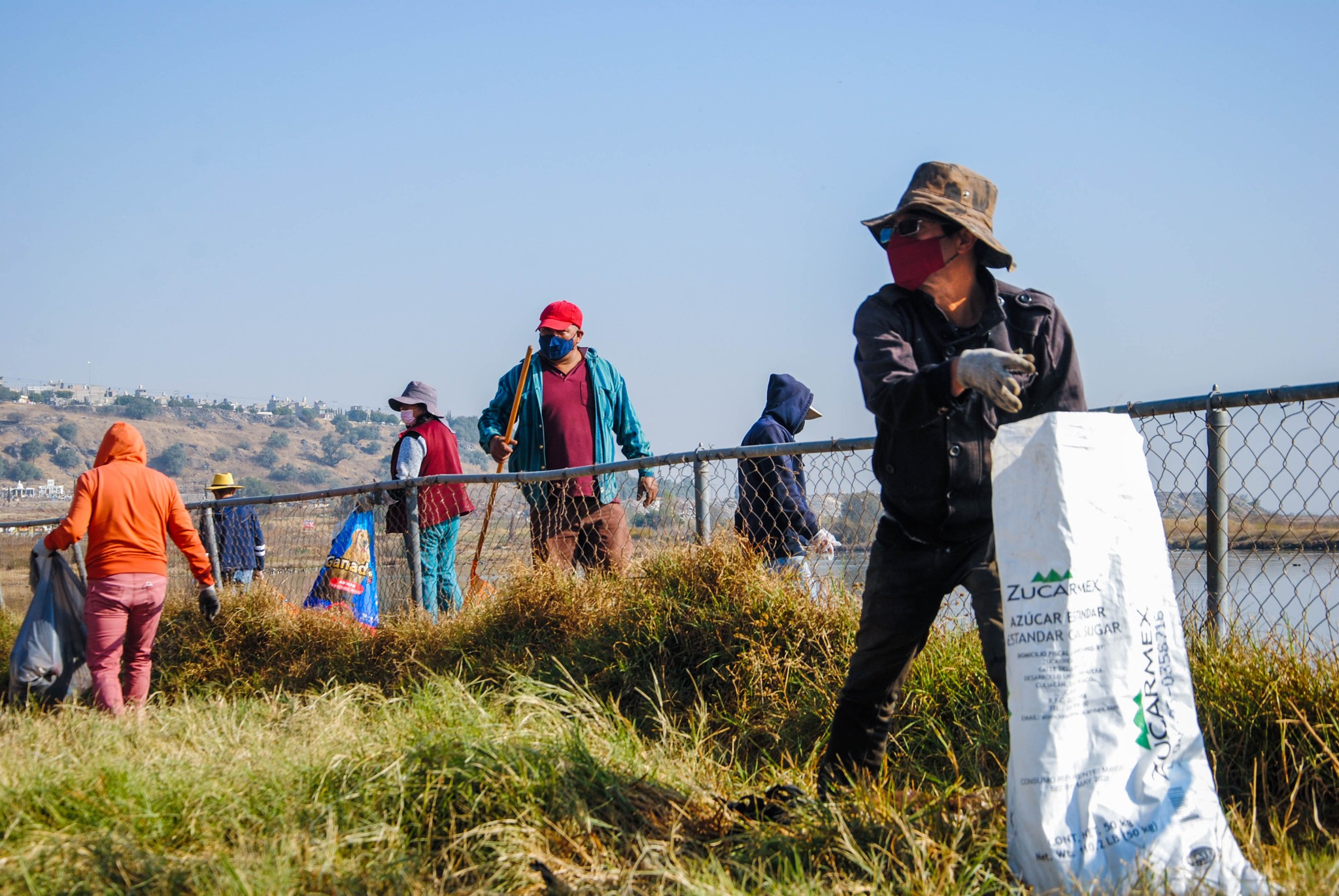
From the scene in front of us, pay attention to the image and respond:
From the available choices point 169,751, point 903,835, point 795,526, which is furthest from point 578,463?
point 903,835

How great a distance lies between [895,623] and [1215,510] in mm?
1332

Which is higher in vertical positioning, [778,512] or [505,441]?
[505,441]

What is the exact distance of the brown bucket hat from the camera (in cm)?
301

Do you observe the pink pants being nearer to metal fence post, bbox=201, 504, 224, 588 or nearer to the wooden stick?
the wooden stick

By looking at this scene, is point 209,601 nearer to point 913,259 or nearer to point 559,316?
point 559,316

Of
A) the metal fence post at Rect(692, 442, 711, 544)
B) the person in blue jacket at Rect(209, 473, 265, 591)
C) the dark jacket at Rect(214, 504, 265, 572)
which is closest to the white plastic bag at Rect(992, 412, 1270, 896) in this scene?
the metal fence post at Rect(692, 442, 711, 544)

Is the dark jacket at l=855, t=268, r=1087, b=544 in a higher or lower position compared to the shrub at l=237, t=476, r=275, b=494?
higher

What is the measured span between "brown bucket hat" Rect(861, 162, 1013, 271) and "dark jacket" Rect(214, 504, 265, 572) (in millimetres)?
7344

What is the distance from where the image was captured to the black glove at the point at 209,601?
699 centimetres

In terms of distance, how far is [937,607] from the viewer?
3170 millimetres

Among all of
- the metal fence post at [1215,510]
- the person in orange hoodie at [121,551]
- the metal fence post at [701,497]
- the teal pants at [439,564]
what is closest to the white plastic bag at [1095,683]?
the metal fence post at [1215,510]

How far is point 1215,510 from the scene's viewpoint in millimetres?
3686

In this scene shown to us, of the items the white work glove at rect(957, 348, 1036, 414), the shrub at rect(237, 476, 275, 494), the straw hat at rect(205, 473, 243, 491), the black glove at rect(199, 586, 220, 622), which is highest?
the white work glove at rect(957, 348, 1036, 414)

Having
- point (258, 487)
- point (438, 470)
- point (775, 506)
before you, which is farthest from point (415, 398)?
point (258, 487)
